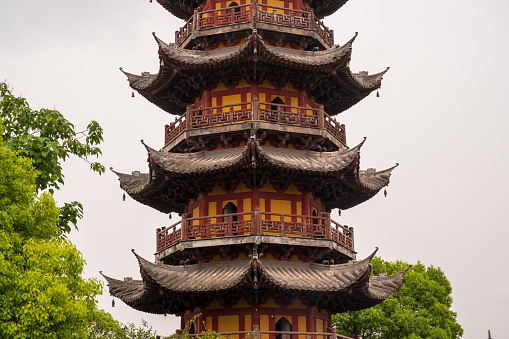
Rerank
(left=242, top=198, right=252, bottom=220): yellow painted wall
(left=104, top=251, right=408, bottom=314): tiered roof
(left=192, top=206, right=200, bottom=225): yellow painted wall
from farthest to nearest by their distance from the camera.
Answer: (left=192, top=206, right=200, bottom=225): yellow painted wall → (left=242, top=198, right=252, bottom=220): yellow painted wall → (left=104, top=251, right=408, bottom=314): tiered roof

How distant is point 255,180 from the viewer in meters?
28.4

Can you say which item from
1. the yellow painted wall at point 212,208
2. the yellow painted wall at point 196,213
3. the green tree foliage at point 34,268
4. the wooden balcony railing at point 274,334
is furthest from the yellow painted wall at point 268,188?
the green tree foliage at point 34,268

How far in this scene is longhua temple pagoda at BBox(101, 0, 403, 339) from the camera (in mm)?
27203

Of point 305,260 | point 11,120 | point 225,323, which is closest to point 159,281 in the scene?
point 225,323

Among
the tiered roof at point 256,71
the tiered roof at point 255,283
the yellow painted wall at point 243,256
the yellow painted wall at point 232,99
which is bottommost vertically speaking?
the tiered roof at point 255,283

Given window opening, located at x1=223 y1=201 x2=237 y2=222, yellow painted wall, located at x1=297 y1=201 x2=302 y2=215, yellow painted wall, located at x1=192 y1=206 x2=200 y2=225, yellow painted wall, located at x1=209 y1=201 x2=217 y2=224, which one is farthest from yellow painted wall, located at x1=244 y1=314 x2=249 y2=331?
yellow painted wall, located at x1=297 y1=201 x2=302 y2=215

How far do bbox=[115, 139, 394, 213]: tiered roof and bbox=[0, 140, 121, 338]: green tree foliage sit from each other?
9180 millimetres

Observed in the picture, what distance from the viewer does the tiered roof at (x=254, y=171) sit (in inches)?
1092

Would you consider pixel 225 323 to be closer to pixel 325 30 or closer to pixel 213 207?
pixel 213 207

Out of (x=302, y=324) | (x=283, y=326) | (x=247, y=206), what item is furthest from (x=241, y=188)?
(x=302, y=324)

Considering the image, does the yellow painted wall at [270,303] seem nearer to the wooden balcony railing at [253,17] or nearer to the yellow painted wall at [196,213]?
the yellow painted wall at [196,213]

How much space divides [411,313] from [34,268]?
1533 inches

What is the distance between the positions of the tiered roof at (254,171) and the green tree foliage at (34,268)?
918 cm

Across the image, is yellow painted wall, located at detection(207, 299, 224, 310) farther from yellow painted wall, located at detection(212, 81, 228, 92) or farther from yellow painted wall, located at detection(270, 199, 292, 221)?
yellow painted wall, located at detection(212, 81, 228, 92)
